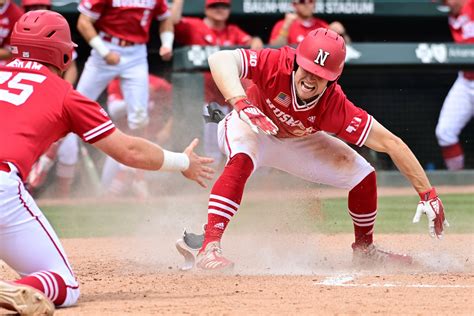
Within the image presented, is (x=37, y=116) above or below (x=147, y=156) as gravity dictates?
above

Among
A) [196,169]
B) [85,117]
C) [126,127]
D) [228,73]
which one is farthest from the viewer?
[126,127]

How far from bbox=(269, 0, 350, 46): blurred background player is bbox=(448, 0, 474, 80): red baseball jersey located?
4.48 feet

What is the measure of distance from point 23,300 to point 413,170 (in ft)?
8.45

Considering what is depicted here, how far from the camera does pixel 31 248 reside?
426 centimetres

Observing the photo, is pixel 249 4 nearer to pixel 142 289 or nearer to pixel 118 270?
pixel 118 270

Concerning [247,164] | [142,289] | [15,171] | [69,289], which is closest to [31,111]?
[15,171]

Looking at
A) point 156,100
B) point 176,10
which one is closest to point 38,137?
point 176,10

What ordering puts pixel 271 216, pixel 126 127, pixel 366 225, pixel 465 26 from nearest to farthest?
pixel 366 225
pixel 271 216
pixel 126 127
pixel 465 26

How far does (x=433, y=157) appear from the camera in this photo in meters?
11.4

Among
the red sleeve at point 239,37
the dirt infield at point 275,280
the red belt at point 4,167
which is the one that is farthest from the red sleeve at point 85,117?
the red sleeve at point 239,37

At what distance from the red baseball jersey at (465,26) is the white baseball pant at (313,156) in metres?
5.34

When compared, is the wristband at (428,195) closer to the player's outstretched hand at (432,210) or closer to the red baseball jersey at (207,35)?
the player's outstretched hand at (432,210)

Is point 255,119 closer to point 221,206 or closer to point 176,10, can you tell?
point 221,206

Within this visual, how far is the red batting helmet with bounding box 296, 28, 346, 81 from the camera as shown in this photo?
5.33 meters
